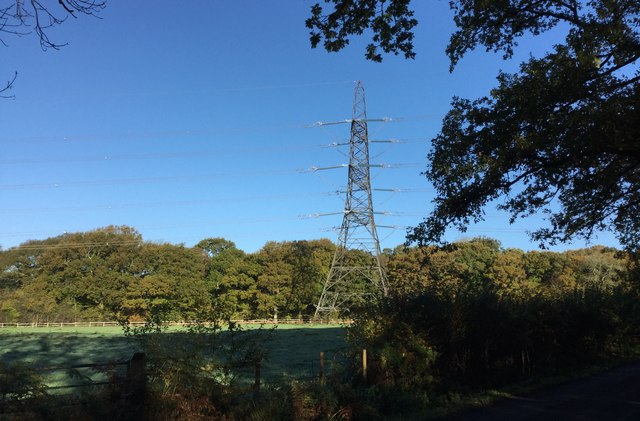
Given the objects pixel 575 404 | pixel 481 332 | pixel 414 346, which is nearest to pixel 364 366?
pixel 414 346

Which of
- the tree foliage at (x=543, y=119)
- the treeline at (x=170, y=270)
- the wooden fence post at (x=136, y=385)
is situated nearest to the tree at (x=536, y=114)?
the tree foliage at (x=543, y=119)

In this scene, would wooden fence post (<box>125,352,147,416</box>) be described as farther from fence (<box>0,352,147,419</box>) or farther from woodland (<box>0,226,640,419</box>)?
woodland (<box>0,226,640,419</box>)

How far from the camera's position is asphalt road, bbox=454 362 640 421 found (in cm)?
979

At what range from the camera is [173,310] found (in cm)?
861

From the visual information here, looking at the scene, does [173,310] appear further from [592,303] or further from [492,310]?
[592,303]

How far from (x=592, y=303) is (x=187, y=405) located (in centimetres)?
1849

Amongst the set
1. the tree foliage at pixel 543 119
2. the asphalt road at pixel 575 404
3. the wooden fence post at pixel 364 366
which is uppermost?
the tree foliage at pixel 543 119

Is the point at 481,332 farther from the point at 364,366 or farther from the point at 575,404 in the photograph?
the point at 364,366

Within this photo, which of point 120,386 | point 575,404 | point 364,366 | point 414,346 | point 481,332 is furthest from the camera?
point 481,332

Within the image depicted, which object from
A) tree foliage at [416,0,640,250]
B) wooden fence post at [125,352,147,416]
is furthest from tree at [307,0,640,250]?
wooden fence post at [125,352,147,416]

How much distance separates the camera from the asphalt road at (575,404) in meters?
9.79

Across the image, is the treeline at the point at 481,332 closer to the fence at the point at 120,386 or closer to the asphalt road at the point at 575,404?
the asphalt road at the point at 575,404

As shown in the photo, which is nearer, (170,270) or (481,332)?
(481,332)

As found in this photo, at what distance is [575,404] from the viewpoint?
10945 millimetres
